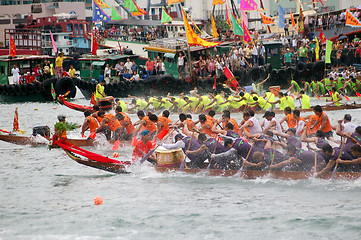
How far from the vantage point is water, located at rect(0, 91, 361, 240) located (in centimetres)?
983

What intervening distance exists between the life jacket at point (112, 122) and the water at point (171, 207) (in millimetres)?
2219

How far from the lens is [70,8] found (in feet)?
203

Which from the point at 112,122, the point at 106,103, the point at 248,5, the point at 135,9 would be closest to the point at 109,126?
the point at 112,122

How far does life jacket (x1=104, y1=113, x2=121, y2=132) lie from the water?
2219 mm

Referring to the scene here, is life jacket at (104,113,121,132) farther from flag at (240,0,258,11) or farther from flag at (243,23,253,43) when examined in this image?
flag at (240,0,258,11)

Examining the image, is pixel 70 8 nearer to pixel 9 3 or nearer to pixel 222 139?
pixel 9 3

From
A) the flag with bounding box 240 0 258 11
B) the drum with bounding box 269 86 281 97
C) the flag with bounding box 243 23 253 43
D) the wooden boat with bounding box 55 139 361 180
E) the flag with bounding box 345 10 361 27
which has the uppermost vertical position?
the flag with bounding box 240 0 258 11

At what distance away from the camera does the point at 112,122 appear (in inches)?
634

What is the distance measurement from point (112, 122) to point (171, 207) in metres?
5.60

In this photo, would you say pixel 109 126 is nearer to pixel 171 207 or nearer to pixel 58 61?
pixel 171 207

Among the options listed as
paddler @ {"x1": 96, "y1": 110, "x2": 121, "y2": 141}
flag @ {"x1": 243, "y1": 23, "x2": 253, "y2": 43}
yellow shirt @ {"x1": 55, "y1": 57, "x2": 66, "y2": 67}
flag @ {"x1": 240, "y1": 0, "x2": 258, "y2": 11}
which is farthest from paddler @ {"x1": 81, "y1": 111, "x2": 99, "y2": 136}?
flag @ {"x1": 240, "y1": 0, "x2": 258, "y2": 11}

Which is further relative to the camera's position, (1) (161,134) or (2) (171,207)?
(1) (161,134)

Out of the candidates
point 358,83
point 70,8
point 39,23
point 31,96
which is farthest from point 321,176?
point 70,8

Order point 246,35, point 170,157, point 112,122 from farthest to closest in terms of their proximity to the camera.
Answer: point 246,35 → point 112,122 → point 170,157
